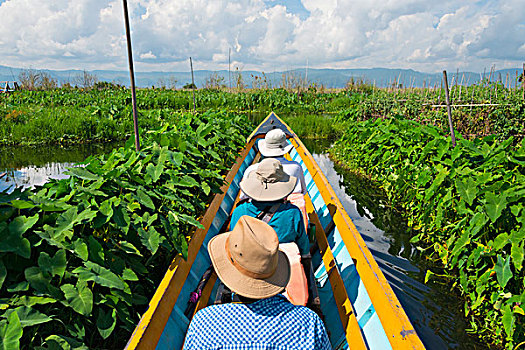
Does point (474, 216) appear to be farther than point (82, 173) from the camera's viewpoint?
Yes

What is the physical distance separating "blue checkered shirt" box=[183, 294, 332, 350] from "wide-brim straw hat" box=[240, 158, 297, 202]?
1272 mm

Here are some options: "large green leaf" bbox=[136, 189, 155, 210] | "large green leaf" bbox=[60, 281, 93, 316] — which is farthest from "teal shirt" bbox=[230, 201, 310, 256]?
"large green leaf" bbox=[60, 281, 93, 316]

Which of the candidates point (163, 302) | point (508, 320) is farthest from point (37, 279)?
point (508, 320)

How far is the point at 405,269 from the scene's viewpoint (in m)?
4.73

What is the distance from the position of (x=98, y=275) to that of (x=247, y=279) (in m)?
0.97

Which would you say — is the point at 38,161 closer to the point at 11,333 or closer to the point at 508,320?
the point at 11,333

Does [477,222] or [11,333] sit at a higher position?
[11,333]

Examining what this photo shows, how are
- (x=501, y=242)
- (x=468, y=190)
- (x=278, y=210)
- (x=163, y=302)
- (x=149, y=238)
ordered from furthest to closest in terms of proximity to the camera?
(x=468, y=190) < (x=501, y=242) < (x=278, y=210) < (x=149, y=238) < (x=163, y=302)

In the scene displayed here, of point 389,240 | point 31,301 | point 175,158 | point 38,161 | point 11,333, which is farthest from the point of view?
point 38,161

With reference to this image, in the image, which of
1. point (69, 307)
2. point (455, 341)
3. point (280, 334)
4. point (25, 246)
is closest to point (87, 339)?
point (69, 307)

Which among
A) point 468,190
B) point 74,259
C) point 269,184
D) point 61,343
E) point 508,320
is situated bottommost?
point 508,320

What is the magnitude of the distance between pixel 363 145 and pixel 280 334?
7.70m

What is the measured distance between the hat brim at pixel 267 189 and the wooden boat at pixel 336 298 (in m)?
0.62

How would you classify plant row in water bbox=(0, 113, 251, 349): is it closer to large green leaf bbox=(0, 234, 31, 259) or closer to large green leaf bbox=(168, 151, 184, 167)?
large green leaf bbox=(0, 234, 31, 259)
